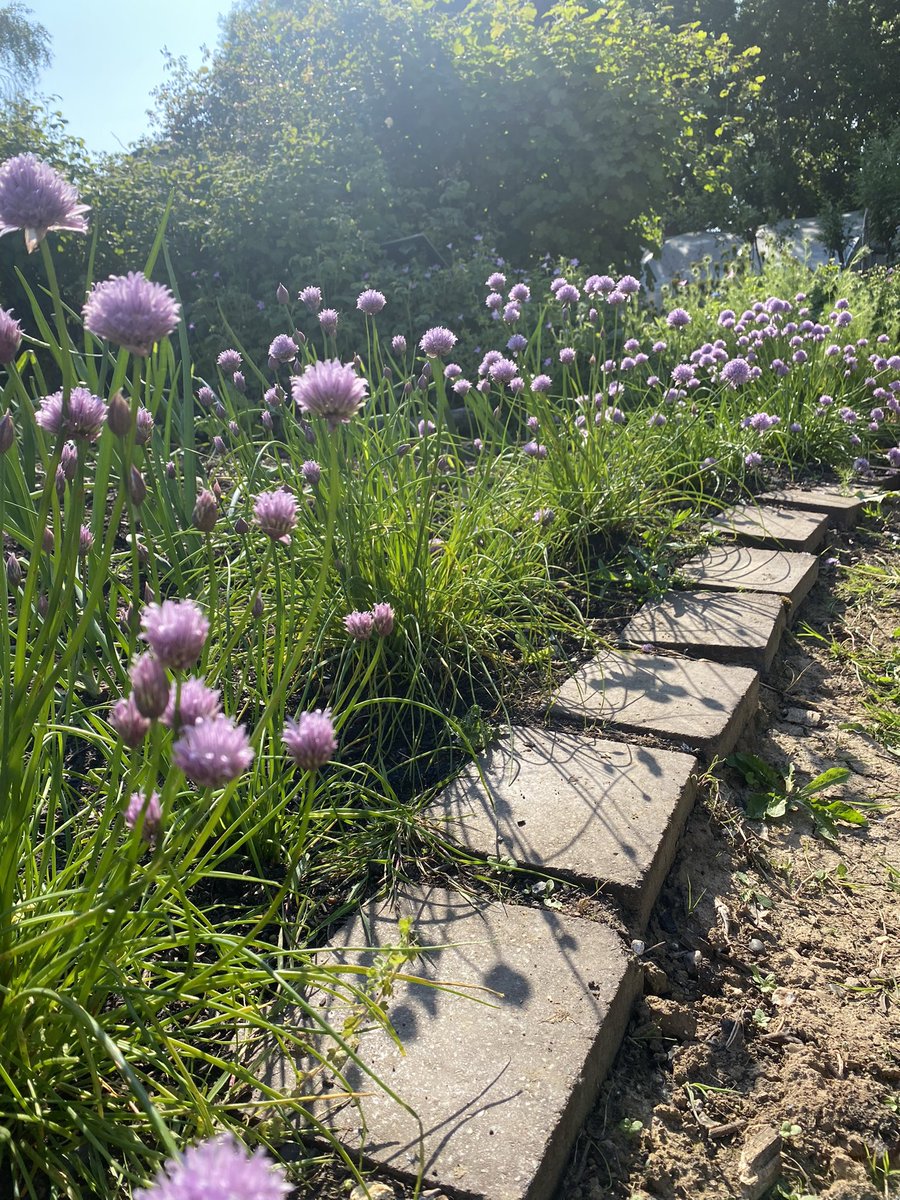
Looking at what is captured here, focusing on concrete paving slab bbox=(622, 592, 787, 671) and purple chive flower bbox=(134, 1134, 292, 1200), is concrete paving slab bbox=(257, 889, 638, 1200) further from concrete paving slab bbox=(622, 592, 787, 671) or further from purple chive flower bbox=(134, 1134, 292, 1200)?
concrete paving slab bbox=(622, 592, 787, 671)

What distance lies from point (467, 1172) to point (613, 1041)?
363mm

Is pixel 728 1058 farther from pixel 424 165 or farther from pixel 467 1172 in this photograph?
pixel 424 165

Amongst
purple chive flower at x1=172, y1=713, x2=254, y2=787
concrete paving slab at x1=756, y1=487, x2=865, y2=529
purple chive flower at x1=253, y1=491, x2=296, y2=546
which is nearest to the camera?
purple chive flower at x1=172, y1=713, x2=254, y2=787

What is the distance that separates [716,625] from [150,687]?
201 centimetres

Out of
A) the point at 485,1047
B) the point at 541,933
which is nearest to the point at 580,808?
the point at 541,933

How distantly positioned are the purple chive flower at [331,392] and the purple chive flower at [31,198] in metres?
0.31

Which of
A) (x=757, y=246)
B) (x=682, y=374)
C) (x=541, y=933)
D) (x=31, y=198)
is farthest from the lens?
(x=757, y=246)

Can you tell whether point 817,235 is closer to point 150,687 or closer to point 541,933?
point 541,933

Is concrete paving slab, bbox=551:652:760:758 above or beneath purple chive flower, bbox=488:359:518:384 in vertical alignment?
beneath

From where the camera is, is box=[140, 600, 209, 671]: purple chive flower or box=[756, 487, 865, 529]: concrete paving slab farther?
box=[756, 487, 865, 529]: concrete paving slab

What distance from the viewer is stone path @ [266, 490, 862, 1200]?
1.16m

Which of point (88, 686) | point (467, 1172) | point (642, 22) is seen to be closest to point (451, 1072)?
point (467, 1172)

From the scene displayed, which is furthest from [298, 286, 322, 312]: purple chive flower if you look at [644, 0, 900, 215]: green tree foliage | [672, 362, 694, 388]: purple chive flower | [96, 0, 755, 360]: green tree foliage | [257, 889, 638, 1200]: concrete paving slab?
[644, 0, 900, 215]: green tree foliage

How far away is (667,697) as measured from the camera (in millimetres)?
2230
